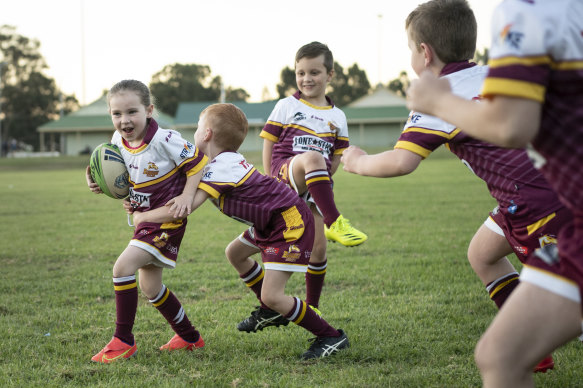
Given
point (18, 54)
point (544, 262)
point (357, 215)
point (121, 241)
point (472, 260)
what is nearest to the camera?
point (544, 262)

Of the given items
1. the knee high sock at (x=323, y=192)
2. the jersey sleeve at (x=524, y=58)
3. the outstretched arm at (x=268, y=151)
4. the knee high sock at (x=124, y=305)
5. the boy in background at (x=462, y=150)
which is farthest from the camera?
the outstretched arm at (x=268, y=151)

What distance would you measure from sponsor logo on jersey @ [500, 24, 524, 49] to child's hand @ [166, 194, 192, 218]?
2.45 m

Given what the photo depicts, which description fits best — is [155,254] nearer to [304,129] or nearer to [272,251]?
[272,251]

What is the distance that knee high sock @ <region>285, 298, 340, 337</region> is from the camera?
12.7ft

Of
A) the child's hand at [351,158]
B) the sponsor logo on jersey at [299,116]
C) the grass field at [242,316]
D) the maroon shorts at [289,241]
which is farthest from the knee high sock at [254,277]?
the child's hand at [351,158]

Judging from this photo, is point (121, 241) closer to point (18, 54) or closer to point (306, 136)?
point (306, 136)

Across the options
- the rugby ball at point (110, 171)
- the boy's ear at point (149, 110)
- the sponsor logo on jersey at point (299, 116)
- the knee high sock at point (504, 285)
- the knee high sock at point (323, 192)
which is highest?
the boy's ear at point (149, 110)

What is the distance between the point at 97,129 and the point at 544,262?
192 feet

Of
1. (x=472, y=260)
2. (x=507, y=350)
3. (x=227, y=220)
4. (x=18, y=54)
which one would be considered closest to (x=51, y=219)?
(x=227, y=220)

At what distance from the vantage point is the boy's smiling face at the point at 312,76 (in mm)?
4879

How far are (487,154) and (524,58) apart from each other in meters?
1.34

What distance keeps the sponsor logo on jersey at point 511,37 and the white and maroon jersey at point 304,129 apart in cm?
312

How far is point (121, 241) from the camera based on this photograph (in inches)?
346

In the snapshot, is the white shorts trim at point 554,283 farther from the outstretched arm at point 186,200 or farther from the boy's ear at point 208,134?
the boy's ear at point 208,134
